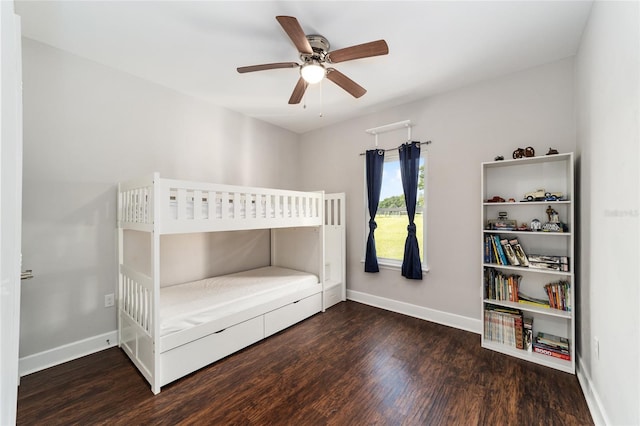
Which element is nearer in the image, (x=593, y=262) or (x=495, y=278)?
(x=593, y=262)

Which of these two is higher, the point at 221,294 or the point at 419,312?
the point at 221,294

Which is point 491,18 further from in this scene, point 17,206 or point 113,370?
point 113,370

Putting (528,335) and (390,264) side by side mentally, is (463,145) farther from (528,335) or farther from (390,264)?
(528,335)

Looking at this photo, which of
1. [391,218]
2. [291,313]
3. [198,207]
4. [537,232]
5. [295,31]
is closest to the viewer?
[295,31]

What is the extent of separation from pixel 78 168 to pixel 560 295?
4.11 meters

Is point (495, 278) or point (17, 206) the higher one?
point (17, 206)

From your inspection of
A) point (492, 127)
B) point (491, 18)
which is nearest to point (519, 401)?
point (492, 127)

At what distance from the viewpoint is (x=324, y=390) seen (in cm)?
181

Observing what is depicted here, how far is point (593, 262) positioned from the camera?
1710mm

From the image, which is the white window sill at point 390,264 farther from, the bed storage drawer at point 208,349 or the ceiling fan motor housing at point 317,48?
the ceiling fan motor housing at point 317,48

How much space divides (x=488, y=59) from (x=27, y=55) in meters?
3.67

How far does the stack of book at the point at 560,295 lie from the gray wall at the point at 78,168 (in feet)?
11.4

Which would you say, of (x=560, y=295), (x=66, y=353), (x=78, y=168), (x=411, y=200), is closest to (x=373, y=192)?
(x=411, y=200)

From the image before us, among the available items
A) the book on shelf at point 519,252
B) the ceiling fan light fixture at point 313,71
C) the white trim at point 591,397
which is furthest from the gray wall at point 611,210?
the ceiling fan light fixture at point 313,71
